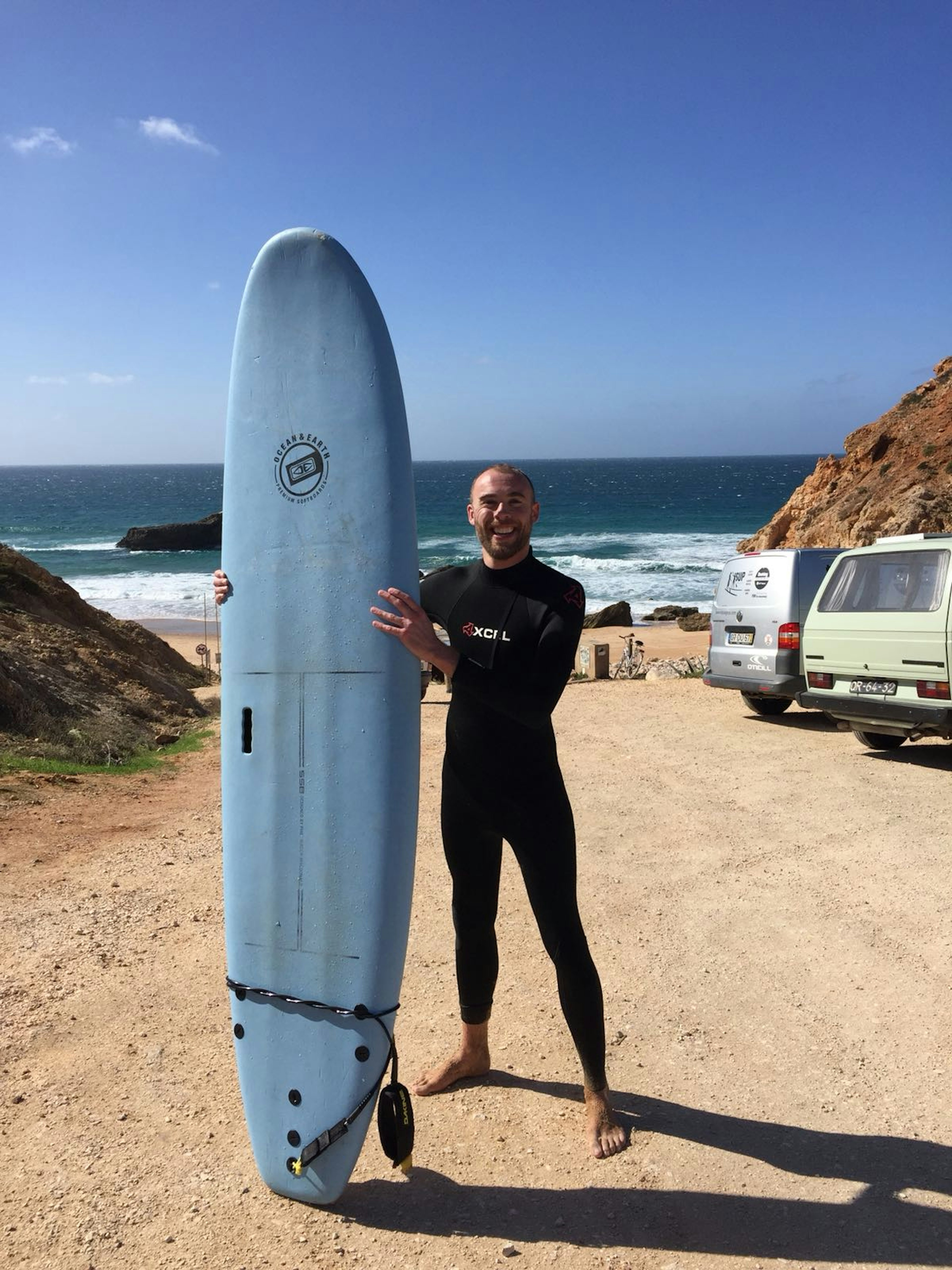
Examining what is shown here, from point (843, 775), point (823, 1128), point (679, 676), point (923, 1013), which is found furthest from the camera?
point (679, 676)

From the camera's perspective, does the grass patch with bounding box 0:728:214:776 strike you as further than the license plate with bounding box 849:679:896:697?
No

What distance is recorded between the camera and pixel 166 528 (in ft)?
186

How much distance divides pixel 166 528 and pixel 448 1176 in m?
57.3

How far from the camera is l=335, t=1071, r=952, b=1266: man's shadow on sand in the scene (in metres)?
2.58

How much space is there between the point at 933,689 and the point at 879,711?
0.45 meters

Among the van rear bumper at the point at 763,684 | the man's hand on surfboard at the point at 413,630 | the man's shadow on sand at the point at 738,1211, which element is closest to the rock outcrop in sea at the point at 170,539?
the van rear bumper at the point at 763,684

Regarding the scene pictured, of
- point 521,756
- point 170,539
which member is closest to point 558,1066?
point 521,756

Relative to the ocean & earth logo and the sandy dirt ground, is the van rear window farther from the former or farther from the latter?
the ocean & earth logo

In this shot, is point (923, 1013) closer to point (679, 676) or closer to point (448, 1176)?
point (448, 1176)

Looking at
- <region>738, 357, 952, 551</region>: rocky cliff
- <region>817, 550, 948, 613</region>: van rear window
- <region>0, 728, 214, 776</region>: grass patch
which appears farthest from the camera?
<region>738, 357, 952, 551</region>: rocky cliff

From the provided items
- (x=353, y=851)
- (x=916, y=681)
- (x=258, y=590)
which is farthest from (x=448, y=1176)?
(x=916, y=681)

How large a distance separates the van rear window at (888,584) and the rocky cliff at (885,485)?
1258 cm

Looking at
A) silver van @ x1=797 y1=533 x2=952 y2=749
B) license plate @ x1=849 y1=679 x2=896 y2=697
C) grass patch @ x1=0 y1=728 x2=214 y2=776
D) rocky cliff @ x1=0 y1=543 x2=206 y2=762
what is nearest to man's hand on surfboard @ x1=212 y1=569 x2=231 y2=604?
grass patch @ x1=0 y1=728 x2=214 y2=776

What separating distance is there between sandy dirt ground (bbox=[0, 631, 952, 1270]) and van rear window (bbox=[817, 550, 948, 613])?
2.01 m
